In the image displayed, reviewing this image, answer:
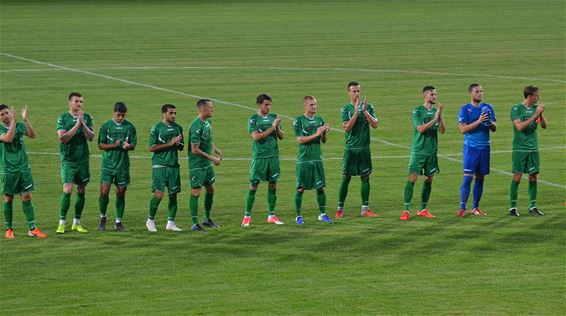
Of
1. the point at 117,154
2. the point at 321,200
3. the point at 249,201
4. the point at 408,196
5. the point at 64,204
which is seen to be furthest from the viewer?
the point at 408,196

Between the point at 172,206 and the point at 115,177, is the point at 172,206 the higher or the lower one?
the lower one

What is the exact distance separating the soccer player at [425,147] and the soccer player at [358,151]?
0.69m

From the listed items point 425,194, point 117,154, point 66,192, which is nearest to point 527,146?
point 425,194

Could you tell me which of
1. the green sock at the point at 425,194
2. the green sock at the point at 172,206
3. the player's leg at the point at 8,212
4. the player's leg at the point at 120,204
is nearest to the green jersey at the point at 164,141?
the green sock at the point at 172,206

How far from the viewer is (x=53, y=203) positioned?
2378 cm

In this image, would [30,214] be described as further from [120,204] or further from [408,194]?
[408,194]

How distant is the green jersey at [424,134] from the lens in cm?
2227

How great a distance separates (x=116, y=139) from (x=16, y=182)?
1.68m

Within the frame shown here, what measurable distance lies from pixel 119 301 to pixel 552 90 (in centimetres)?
2541

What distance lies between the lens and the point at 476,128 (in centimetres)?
2242

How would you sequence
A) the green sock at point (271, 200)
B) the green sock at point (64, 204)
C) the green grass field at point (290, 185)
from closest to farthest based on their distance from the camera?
the green grass field at point (290, 185) → the green sock at point (64, 204) → the green sock at point (271, 200)

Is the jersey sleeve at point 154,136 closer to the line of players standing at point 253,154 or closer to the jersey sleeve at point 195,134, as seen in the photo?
the line of players standing at point 253,154

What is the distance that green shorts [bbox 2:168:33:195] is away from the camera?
20.5 m

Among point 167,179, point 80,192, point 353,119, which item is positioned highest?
point 353,119
